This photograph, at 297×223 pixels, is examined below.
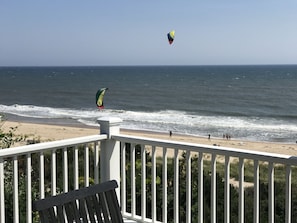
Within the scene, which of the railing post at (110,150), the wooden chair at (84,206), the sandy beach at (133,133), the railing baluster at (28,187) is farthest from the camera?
the sandy beach at (133,133)

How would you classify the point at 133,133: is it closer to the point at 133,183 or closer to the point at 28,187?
the point at 133,183

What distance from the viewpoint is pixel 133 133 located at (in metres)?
19.7

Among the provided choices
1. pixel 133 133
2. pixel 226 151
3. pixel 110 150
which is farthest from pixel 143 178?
pixel 133 133

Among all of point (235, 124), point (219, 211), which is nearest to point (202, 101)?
point (235, 124)

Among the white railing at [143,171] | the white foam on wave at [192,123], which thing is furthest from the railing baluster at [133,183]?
the white foam on wave at [192,123]

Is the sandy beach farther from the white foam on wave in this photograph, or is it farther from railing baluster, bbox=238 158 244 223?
railing baluster, bbox=238 158 244 223

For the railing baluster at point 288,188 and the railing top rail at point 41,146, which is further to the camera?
the railing top rail at point 41,146

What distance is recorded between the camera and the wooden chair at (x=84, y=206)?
6.79 ft

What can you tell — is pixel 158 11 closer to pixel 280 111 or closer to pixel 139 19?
pixel 139 19

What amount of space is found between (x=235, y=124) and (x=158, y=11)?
786 cm

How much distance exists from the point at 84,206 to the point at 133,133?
57.3 feet

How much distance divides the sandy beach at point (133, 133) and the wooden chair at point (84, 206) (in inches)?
585

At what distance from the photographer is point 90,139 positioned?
3670 millimetres

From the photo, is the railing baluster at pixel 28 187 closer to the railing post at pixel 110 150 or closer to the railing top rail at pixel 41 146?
the railing top rail at pixel 41 146
